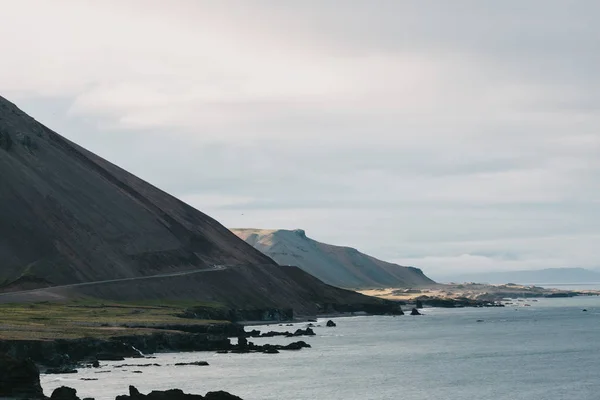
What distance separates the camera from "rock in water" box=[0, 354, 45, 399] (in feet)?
281

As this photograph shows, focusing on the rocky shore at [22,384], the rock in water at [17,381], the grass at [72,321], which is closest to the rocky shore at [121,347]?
the grass at [72,321]

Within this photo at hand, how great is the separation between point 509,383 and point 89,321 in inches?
2805

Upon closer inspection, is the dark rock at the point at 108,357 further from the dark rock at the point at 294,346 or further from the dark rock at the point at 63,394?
the dark rock at the point at 63,394

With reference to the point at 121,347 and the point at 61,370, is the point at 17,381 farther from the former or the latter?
the point at 121,347

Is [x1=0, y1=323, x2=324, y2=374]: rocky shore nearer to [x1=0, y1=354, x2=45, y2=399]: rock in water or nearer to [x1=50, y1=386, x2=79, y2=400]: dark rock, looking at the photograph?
[x1=0, y1=354, x2=45, y2=399]: rock in water

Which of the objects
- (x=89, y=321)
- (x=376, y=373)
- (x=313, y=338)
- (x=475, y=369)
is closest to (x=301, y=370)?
(x=376, y=373)

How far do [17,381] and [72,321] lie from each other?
78959 millimetres

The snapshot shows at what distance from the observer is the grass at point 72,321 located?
13800cm

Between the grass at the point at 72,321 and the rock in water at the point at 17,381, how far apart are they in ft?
122

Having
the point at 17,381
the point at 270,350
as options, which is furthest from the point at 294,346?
the point at 17,381

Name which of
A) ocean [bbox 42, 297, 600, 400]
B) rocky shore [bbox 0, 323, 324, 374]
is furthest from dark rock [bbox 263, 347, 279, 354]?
ocean [bbox 42, 297, 600, 400]

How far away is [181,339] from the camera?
160125mm

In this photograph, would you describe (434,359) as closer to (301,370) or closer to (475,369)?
(475,369)

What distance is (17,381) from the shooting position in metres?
86.4
